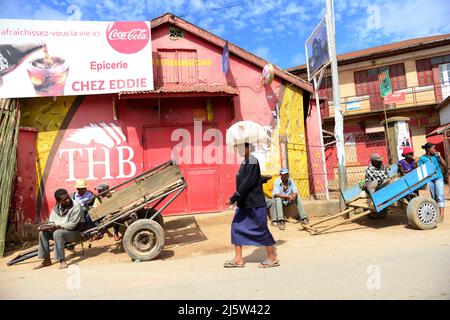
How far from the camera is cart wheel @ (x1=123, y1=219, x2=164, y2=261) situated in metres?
5.20

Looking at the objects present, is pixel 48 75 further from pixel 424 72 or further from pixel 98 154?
pixel 424 72

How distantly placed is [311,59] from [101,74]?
6499 mm

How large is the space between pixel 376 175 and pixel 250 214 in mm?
3618

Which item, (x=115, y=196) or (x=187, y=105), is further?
(x=187, y=105)

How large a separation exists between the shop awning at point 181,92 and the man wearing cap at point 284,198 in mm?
2631

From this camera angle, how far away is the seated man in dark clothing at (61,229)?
17.0ft

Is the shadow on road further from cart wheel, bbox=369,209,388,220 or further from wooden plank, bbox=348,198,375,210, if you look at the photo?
cart wheel, bbox=369,209,388,220

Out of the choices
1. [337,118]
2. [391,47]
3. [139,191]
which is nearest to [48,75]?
[139,191]

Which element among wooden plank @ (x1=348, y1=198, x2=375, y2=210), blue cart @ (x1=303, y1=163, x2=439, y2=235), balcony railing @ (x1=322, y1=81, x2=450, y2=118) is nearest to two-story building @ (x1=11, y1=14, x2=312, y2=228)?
wooden plank @ (x1=348, y1=198, x2=375, y2=210)

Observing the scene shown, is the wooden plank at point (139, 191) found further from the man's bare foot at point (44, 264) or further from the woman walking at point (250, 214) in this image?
the woman walking at point (250, 214)

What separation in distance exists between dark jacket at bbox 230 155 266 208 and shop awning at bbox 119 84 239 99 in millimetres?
4068

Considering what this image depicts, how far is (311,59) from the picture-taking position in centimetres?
1016
